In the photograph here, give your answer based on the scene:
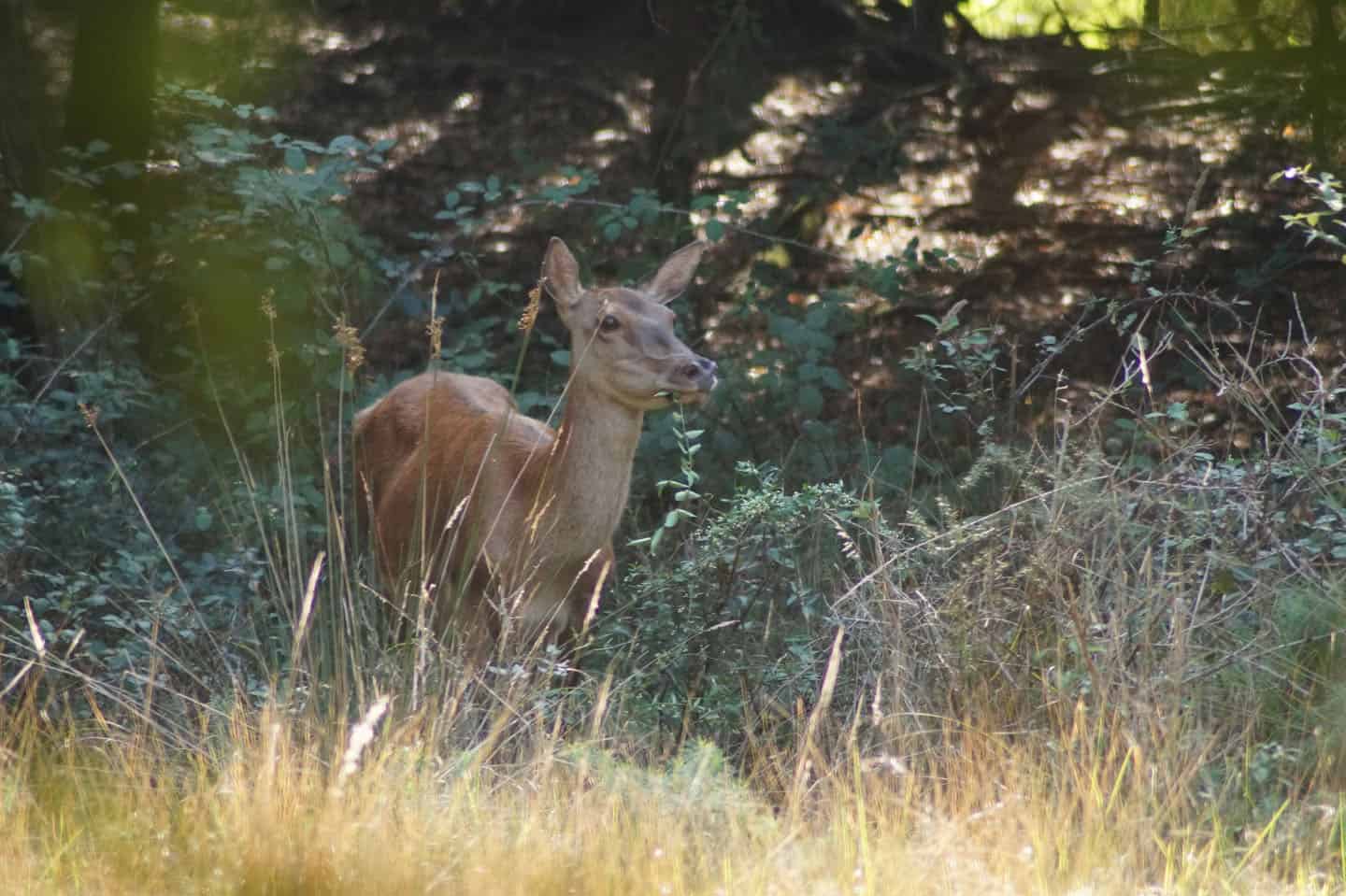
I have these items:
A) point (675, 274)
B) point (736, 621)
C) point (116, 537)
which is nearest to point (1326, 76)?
point (675, 274)

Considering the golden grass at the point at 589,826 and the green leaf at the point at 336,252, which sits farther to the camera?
the green leaf at the point at 336,252

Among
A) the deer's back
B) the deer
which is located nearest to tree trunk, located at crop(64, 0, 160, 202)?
the deer's back

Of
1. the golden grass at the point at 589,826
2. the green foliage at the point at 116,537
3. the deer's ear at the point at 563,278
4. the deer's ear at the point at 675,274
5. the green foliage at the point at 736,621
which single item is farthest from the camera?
the deer's ear at the point at 675,274

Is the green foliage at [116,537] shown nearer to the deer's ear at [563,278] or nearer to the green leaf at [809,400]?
the deer's ear at [563,278]

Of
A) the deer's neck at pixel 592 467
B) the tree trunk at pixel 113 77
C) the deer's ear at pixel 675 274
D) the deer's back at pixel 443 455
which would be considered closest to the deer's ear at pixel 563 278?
the deer's ear at pixel 675 274

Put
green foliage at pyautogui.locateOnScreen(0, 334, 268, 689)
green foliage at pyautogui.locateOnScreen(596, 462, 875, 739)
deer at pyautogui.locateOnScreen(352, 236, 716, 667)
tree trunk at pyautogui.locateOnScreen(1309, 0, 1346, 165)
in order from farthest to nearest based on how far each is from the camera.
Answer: tree trunk at pyautogui.locateOnScreen(1309, 0, 1346, 165) → deer at pyautogui.locateOnScreen(352, 236, 716, 667) → green foliage at pyautogui.locateOnScreen(0, 334, 268, 689) → green foliage at pyautogui.locateOnScreen(596, 462, 875, 739)

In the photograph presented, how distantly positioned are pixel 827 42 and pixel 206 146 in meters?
3.54

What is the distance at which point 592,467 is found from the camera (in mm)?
5840

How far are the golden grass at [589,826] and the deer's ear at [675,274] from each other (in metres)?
2.72

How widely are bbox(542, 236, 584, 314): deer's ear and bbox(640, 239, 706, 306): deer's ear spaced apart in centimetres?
29

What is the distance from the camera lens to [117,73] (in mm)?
8234

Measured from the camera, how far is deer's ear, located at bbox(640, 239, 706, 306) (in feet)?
21.5

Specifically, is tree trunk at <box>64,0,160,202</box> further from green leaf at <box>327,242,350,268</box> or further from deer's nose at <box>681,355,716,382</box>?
deer's nose at <box>681,355,716,382</box>

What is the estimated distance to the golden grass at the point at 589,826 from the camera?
3.34 m
